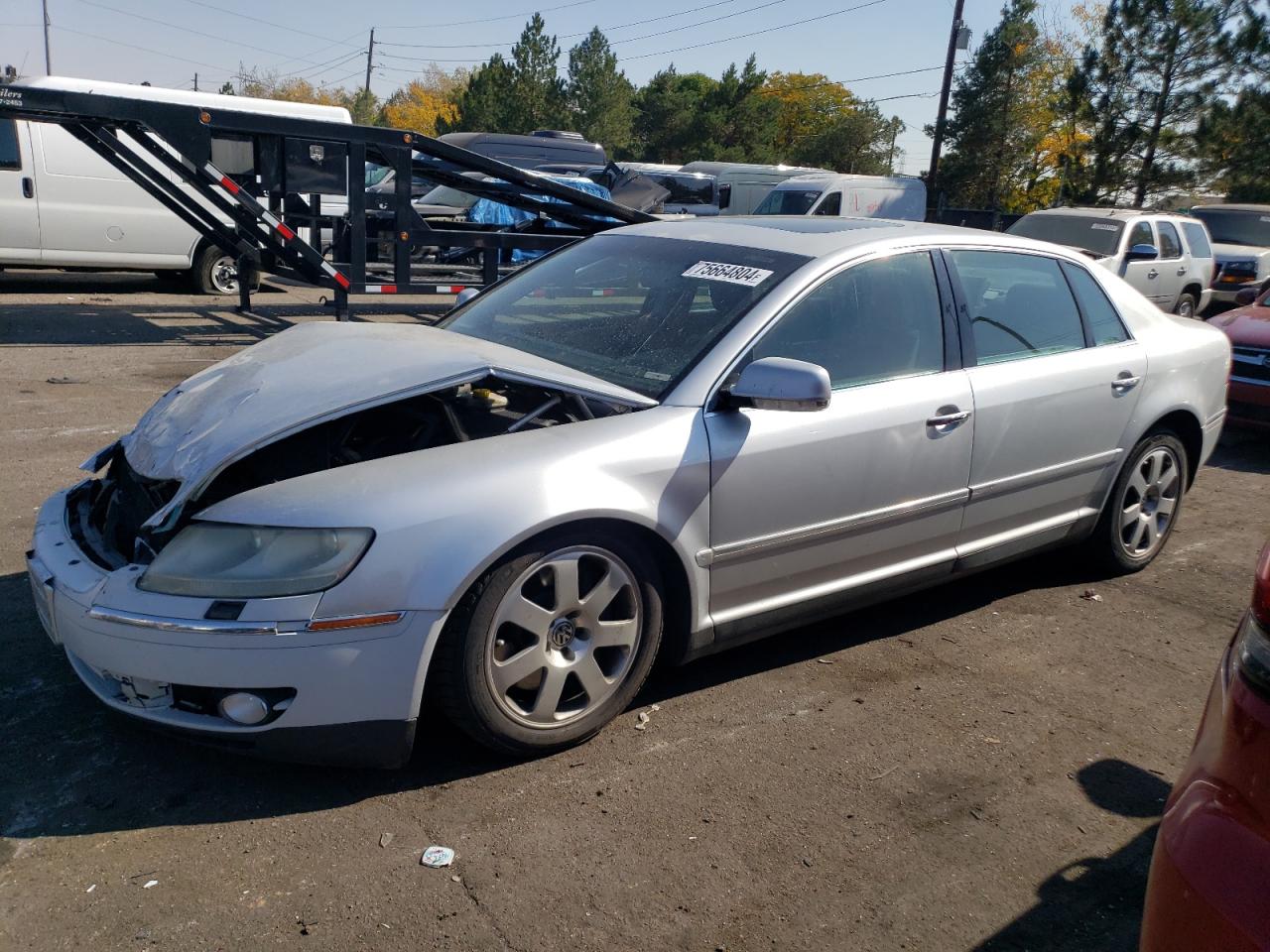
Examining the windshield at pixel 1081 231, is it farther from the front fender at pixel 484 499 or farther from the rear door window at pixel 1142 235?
the front fender at pixel 484 499

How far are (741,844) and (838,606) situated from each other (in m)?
1.19

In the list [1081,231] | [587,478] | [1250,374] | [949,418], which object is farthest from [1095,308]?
[1081,231]

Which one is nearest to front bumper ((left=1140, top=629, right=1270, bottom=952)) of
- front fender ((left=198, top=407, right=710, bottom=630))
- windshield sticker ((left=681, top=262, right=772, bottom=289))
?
front fender ((left=198, top=407, right=710, bottom=630))

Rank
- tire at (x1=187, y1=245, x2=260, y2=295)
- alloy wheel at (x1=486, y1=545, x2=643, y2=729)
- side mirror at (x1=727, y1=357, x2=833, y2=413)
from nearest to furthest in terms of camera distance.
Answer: alloy wheel at (x1=486, y1=545, x2=643, y2=729)
side mirror at (x1=727, y1=357, x2=833, y2=413)
tire at (x1=187, y1=245, x2=260, y2=295)

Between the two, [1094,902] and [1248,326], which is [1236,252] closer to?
[1248,326]

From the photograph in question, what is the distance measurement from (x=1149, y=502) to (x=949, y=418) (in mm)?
1699

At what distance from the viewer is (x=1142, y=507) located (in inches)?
195

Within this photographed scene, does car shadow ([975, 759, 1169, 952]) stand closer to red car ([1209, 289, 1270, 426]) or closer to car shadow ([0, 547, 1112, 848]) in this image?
car shadow ([0, 547, 1112, 848])

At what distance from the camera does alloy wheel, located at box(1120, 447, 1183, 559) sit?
15.9ft

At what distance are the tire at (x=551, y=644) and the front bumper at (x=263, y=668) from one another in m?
0.13

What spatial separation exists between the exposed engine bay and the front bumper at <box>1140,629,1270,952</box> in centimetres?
194

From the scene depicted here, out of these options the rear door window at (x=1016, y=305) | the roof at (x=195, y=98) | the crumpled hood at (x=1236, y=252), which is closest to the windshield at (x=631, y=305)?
the rear door window at (x=1016, y=305)

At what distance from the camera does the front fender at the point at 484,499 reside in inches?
109

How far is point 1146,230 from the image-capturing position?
13.0 meters
